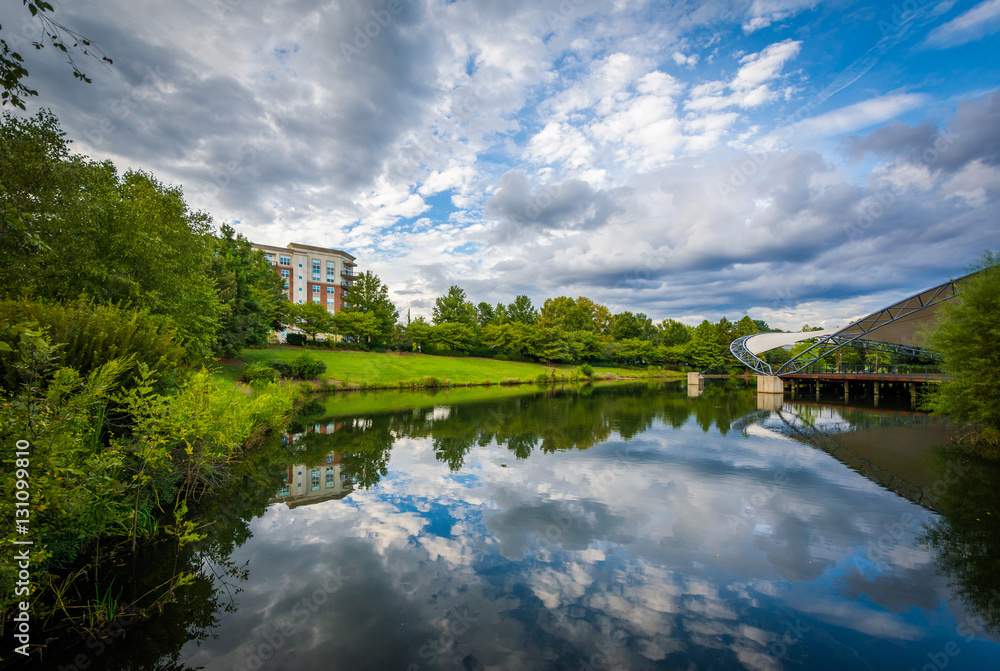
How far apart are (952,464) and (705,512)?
33.6 ft

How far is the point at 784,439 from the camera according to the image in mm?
17703

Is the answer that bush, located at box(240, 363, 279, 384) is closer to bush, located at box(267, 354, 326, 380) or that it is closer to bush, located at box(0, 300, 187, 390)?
bush, located at box(267, 354, 326, 380)

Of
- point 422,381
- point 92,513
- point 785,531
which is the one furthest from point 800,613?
point 422,381

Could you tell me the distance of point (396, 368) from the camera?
4503 cm

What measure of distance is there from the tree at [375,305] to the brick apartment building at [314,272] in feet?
Result: 67.4

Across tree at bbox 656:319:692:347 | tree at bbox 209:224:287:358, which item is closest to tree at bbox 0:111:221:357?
tree at bbox 209:224:287:358

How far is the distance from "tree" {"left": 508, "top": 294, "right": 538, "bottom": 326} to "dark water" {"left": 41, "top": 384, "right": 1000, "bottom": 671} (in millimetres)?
67286

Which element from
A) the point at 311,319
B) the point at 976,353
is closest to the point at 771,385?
the point at 976,353

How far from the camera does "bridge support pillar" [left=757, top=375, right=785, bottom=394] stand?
4103 centimetres

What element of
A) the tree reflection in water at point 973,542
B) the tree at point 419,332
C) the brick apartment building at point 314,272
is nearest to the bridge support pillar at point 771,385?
the tree reflection in water at point 973,542

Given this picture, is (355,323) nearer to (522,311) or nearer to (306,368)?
(306,368)

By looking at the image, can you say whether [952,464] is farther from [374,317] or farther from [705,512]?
[374,317]

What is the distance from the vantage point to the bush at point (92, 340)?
724cm

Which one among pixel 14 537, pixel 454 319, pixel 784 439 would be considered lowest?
pixel 784 439
